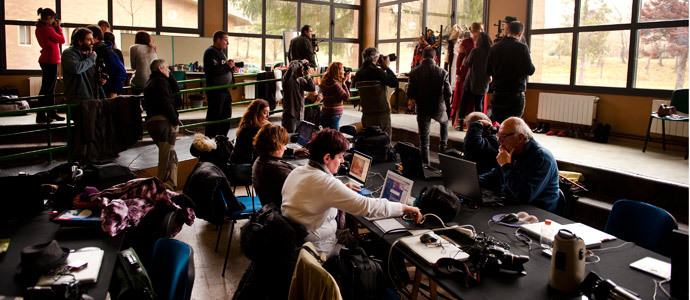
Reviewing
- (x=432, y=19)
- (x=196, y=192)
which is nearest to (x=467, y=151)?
(x=196, y=192)

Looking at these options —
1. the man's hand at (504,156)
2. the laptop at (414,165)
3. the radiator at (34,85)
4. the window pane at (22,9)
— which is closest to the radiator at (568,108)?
the laptop at (414,165)

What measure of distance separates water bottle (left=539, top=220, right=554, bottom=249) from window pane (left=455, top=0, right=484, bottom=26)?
7.46m

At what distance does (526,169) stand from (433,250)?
1228 mm

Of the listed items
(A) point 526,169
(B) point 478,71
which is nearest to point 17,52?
(B) point 478,71

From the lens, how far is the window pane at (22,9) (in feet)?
32.0

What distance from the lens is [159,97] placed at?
18.1 ft

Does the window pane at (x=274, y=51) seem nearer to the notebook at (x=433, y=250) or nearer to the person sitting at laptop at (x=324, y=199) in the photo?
the person sitting at laptop at (x=324, y=199)

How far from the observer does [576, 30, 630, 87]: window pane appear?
7.50 m

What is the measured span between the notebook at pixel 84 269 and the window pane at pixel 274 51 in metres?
10.1

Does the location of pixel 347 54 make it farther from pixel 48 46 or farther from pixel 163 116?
pixel 163 116

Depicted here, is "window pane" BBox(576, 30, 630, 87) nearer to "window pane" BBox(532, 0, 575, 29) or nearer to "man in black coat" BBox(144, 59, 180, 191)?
"window pane" BBox(532, 0, 575, 29)

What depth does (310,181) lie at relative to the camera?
2932 mm

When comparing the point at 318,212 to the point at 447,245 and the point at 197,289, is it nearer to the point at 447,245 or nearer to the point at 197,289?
the point at 447,245

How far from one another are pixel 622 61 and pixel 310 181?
20.7 feet
